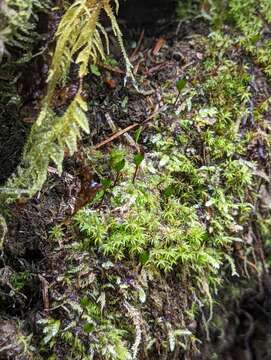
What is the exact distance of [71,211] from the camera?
141cm

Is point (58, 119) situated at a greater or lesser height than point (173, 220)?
greater

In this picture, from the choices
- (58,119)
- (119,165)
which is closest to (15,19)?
(58,119)

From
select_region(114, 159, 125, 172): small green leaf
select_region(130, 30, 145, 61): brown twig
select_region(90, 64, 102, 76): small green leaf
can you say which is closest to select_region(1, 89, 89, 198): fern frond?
select_region(114, 159, 125, 172): small green leaf

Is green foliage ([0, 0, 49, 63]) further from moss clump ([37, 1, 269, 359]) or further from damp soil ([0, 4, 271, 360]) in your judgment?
moss clump ([37, 1, 269, 359])

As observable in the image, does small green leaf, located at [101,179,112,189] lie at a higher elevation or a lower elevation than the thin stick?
lower

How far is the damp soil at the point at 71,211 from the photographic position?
4.38ft

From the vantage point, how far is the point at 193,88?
68.2 inches

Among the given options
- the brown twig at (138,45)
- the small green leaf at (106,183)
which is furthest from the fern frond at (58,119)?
the brown twig at (138,45)

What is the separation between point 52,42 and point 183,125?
0.55 m

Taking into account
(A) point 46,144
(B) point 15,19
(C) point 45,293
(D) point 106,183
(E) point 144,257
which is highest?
(B) point 15,19

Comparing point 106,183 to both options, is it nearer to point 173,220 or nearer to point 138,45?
point 173,220

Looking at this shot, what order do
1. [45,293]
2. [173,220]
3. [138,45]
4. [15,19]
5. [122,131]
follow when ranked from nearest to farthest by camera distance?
[15,19]
[45,293]
[173,220]
[122,131]
[138,45]

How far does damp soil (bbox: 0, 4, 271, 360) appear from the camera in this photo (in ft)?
4.38

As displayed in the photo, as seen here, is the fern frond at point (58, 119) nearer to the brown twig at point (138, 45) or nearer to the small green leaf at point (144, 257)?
the small green leaf at point (144, 257)
